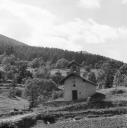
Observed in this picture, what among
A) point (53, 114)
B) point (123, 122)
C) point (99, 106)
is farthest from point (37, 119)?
point (123, 122)

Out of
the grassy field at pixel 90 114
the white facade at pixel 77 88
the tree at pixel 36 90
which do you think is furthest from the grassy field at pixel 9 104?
the grassy field at pixel 90 114

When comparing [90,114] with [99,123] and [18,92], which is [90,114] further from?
[18,92]

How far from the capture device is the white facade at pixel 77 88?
58.3 metres

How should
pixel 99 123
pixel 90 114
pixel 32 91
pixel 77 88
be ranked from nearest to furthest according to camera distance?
1. pixel 99 123
2. pixel 90 114
3. pixel 77 88
4. pixel 32 91

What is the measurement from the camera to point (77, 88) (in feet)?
193

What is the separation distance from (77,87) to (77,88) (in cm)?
20

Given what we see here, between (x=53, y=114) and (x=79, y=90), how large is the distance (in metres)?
15.0

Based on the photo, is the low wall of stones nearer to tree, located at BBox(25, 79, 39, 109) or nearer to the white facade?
the white facade

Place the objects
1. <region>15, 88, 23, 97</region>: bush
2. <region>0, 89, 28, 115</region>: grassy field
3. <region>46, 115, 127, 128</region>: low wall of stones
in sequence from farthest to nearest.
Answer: <region>15, 88, 23, 97</region>: bush → <region>0, 89, 28, 115</region>: grassy field → <region>46, 115, 127, 128</region>: low wall of stones

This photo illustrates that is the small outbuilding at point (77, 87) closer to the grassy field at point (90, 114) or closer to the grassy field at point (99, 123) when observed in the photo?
the grassy field at point (90, 114)

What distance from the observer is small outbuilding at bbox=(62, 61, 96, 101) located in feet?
191

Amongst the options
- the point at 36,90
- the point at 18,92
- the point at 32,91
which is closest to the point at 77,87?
the point at 32,91

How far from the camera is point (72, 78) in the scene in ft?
194

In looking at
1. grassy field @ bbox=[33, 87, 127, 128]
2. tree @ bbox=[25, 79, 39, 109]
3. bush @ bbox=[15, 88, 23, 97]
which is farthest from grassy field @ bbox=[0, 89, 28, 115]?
grassy field @ bbox=[33, 87, 127, 128]
